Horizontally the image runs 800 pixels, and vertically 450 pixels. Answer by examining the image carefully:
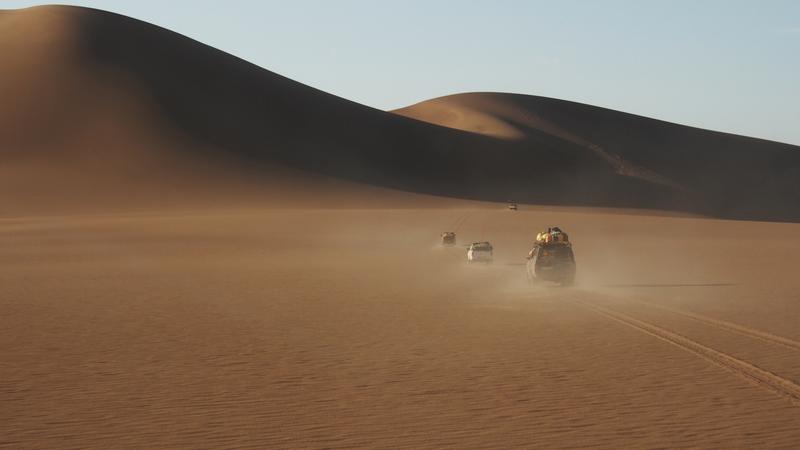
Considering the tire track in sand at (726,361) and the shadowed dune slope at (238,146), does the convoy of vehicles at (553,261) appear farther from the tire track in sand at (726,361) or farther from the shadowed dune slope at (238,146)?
the shadowed dune slope at (238,146)

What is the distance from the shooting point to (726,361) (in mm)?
13320

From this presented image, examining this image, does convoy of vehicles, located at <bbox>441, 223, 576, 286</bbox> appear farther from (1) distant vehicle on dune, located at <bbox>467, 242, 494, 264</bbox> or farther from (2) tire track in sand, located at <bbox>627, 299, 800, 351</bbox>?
(1) distant vehicle on dune, located at <bbox>467, 242, 494, 264</bbox>

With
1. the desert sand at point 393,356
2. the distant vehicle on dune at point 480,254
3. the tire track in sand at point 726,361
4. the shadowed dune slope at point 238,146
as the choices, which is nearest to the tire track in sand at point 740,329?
the desert sand at point 393,356

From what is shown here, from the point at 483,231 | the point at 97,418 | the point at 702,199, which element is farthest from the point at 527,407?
the point at 702,199

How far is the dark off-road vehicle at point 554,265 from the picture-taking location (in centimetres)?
2597

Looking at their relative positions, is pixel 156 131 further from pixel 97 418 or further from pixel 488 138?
pixel 97 418

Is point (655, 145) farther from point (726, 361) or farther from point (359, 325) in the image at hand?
point (726, 361)

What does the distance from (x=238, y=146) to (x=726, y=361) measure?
110 metres

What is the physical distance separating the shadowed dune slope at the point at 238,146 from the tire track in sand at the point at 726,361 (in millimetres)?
81100

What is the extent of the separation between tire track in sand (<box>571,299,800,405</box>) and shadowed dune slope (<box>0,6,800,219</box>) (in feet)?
266

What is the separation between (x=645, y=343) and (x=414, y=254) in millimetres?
28025

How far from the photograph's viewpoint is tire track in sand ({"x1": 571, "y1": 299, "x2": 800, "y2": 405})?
1130 cm

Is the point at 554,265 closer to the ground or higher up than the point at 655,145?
closer to the ground

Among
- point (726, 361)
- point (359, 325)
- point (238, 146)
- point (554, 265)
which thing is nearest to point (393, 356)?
point (359, 325)
